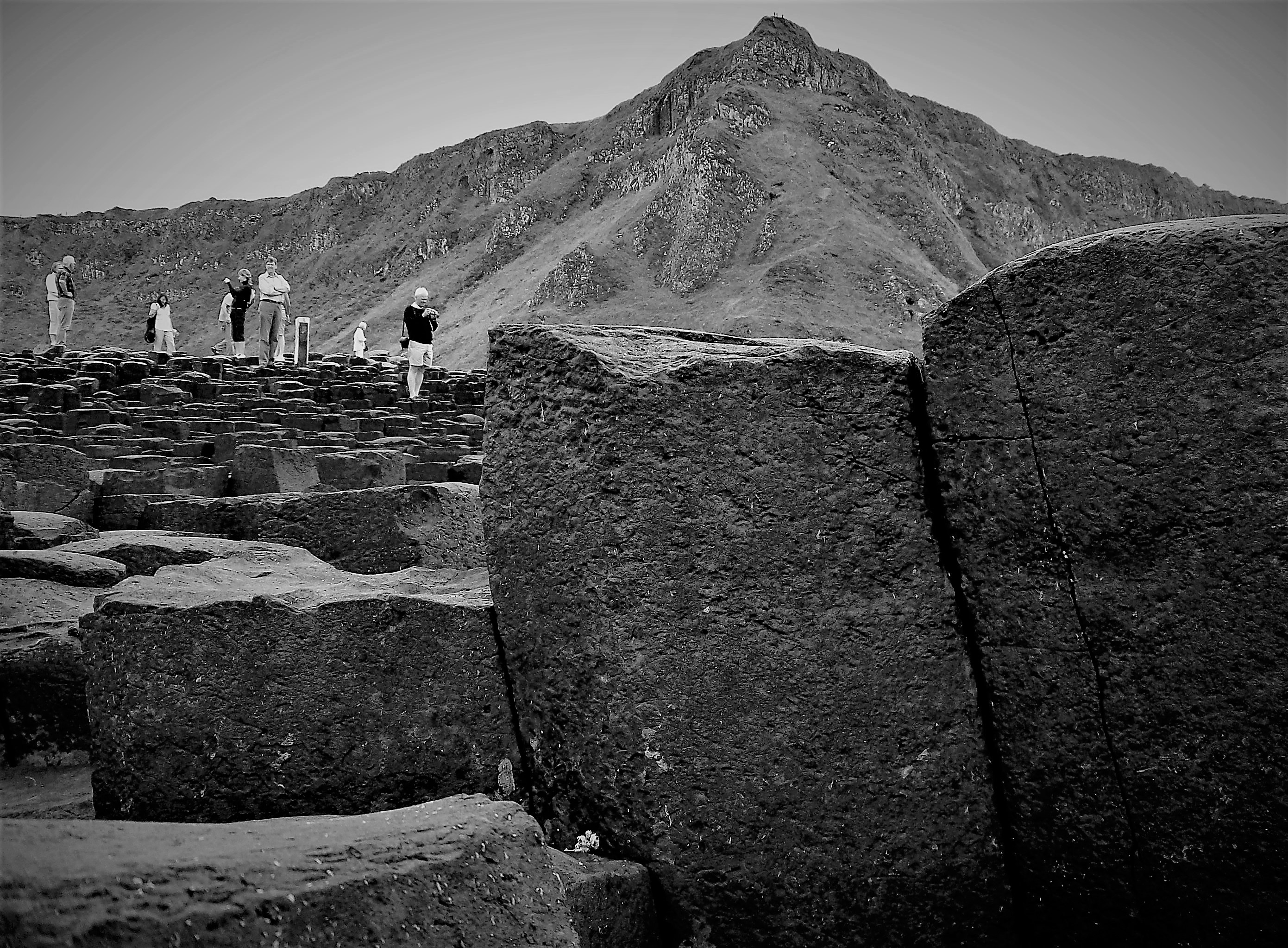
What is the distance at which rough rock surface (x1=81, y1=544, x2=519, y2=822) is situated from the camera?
2.39m

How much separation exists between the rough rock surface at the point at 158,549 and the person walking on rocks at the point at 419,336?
12418 mm

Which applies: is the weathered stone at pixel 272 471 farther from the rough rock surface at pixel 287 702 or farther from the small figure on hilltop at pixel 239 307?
the small figure on hilltop at pixel 239 307

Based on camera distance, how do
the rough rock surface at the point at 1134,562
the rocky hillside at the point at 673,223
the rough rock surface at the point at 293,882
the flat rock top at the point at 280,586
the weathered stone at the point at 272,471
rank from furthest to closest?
the rocky hillside at the point at 673,223 < the weathered stone at the point at 272,471 < the flat rock top at the point at 280,586 < the rough rock surface at the point at 1134,562 < the rough rock surface at the point at 293,882

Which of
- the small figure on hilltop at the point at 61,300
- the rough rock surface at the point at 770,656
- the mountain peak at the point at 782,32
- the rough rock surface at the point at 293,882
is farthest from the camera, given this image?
the mountain peak at the point at 782,32

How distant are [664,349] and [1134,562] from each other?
3.79ft

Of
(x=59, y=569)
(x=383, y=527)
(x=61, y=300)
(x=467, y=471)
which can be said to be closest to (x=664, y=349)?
(x=383, y=527)

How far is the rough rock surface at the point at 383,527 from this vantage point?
376cm

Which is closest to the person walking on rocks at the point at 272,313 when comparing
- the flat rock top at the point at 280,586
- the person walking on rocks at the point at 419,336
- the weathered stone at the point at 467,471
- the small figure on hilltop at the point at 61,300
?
the person walking on rocks at the point at 419,336

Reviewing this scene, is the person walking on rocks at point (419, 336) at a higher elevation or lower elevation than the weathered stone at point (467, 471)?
higher

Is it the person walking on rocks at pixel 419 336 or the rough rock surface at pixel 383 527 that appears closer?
the rough rock surface at pixel 383 527

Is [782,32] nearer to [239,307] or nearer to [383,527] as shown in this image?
[239,307]

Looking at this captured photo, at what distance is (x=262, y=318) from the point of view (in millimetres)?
20859

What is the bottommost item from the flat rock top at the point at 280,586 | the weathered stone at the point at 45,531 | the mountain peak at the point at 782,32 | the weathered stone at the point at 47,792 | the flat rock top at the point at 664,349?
the weathered stone at the point at 47,792

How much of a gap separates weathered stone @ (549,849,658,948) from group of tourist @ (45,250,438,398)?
15331 millimetres
